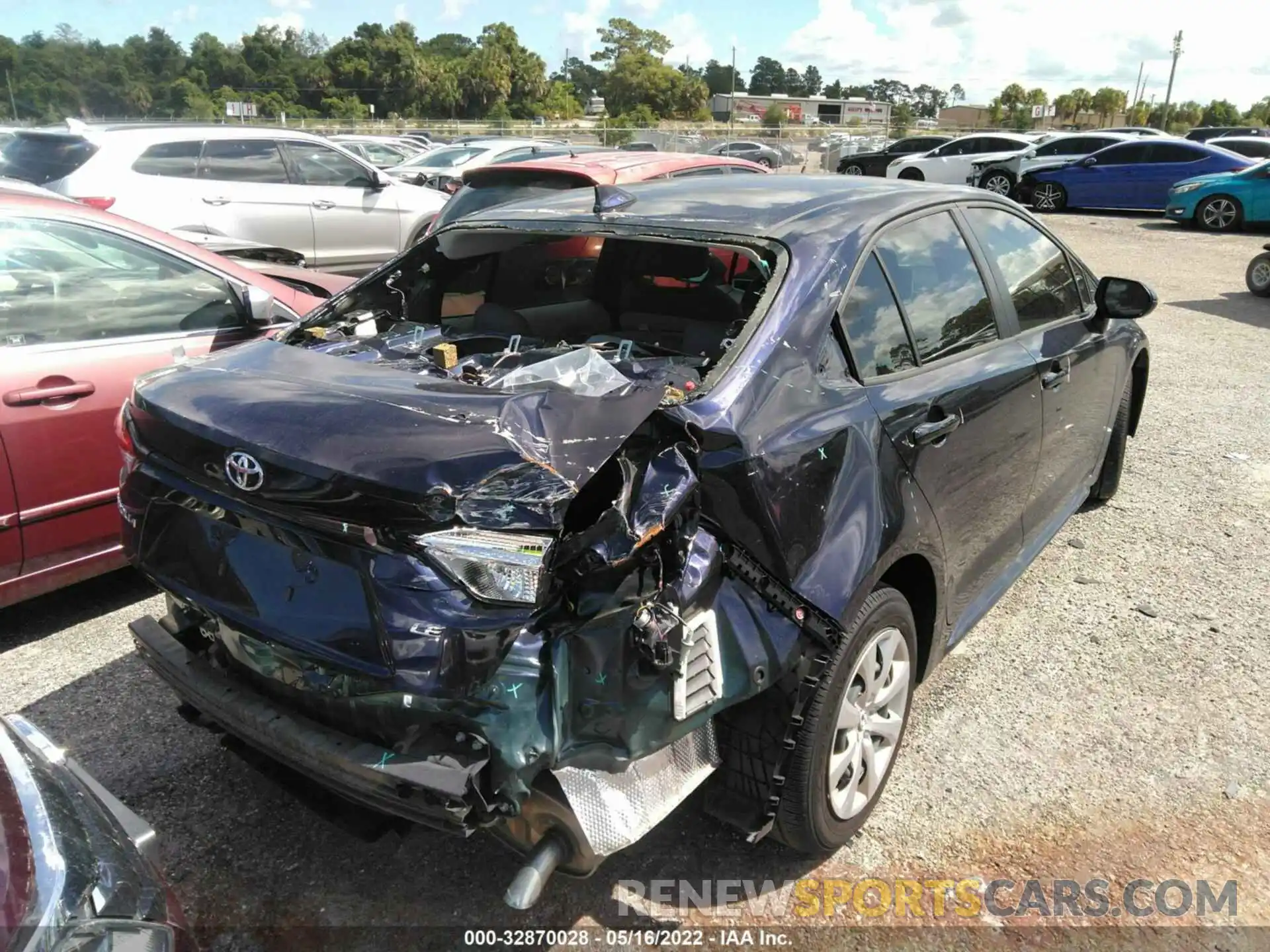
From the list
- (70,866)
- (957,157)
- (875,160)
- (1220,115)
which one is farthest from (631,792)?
(1220,115)

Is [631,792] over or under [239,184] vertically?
under

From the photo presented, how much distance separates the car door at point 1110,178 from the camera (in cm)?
1920

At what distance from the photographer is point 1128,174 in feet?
63.1

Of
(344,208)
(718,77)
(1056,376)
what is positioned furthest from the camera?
(718,77)

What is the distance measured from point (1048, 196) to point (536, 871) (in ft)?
72.0

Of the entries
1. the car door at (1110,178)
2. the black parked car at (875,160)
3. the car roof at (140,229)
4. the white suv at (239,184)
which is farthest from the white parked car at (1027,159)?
the car roof at (140,229)

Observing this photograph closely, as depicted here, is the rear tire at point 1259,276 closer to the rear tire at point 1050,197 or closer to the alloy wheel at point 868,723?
the rear tire at point 1050,197

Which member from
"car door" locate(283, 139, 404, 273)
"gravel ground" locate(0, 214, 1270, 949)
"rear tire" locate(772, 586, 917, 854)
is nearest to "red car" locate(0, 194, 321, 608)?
"gravel ground" locate(0, 214, 1270, 949)

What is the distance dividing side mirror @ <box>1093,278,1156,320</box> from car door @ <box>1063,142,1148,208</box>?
1814cm

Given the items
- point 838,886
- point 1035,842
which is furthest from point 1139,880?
point 838,886

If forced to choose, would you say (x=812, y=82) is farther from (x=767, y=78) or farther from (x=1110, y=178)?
(x=1110, y=178)

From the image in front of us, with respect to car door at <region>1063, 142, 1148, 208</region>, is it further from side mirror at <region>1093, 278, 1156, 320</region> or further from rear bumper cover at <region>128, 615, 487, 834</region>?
rear bumper cover at <region>128, 615, 487, 834</region>

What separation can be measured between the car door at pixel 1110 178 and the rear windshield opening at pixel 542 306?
770 inches

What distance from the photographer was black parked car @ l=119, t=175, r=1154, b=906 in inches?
73.5
